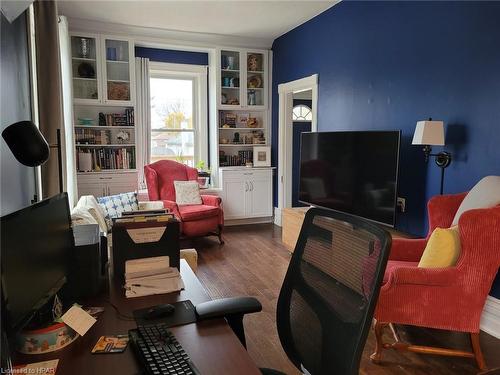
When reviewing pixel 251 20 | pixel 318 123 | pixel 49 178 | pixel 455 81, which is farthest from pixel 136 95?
pixel 455 81

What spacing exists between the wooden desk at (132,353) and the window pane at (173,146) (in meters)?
4.51

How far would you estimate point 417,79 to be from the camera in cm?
322

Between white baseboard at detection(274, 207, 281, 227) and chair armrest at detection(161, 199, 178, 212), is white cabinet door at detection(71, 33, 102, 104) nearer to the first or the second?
chair armrest at detection(161, 199, 178, 212)

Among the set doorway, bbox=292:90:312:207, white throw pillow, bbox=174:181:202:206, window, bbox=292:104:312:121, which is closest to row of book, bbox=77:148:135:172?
white throw pillow, bbox=174:181:202:206

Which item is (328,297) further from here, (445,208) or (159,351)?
(445,208)

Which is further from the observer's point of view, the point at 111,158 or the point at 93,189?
the point at 111,158

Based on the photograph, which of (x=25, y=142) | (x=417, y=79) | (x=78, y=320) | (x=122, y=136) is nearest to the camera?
(x=78, y=320)

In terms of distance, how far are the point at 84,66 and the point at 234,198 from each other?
2.75m

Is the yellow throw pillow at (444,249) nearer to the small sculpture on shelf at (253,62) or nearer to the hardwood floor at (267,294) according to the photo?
the hardwood floor at (267,294)

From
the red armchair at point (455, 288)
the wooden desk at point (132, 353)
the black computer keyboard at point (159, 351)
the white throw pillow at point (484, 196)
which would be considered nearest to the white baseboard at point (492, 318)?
the red armchair at point (455, 288)

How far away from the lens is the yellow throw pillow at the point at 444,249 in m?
2.22

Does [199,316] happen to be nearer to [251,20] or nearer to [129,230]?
[129,230]

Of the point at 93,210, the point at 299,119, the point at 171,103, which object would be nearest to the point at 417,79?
the point at 93,210

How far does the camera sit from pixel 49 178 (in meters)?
2.64
